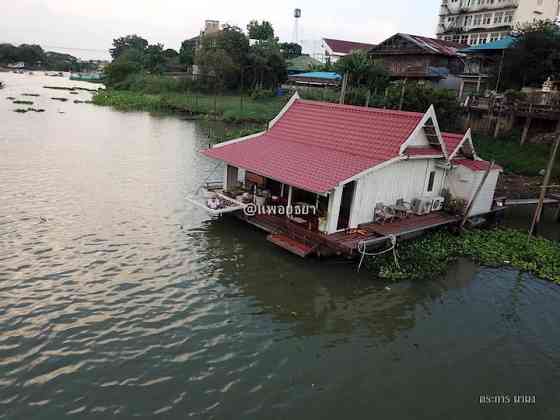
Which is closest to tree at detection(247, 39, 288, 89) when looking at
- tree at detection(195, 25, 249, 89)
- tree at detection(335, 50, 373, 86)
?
tree at detection(195, 25, 249, 89)

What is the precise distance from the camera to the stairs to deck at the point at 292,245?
608 inches

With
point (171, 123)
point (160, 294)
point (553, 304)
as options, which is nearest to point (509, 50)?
point (553, 304)

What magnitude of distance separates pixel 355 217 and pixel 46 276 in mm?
11006

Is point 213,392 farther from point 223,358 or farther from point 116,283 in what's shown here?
point 116,283

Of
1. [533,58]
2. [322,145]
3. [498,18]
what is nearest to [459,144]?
[322,145]

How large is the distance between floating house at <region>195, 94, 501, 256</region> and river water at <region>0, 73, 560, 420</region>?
52.6 inches

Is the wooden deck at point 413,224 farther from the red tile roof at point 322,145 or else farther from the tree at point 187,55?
the tree at point 187,55

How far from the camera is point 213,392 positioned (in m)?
9.60

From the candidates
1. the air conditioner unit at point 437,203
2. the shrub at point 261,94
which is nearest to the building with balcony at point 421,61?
the shrub at point 261,94

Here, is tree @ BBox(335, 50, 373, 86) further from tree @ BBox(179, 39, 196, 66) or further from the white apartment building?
tree @ BBox(179, 39, 196, 66)

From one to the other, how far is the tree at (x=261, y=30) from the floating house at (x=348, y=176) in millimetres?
91377

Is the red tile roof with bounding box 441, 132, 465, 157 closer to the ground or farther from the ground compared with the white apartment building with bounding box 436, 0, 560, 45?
closer to the ground

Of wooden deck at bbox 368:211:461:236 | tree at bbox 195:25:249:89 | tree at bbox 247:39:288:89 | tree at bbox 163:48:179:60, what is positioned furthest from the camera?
tree at bbox 163:48:179:60

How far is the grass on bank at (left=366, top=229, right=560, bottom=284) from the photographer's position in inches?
630
